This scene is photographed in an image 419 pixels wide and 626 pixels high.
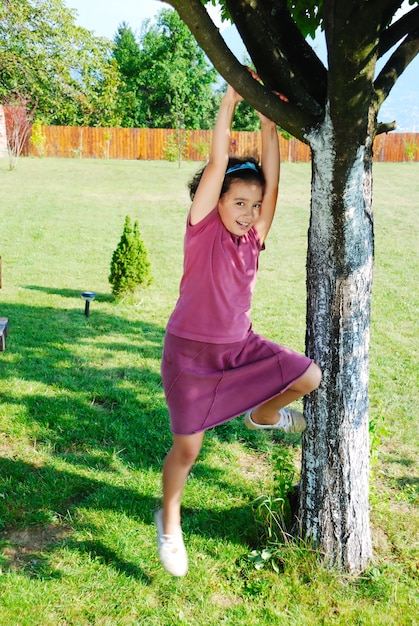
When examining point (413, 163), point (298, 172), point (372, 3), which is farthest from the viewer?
point (413, 163)

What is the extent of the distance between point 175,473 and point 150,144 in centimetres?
3570

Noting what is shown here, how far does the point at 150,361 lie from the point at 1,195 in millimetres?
13899

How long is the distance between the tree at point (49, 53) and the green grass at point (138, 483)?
1151cm

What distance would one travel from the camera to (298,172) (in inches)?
1124

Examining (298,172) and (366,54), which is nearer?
(366,54)

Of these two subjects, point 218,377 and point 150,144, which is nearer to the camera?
point 218,377

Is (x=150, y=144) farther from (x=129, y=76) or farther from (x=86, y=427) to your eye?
(x=86, y=427)

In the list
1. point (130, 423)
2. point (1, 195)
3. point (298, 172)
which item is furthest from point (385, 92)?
point (298, 172)

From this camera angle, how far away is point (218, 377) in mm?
2732

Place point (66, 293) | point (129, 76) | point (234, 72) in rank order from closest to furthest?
1. point (234, 72)
2. point (66, 293)
3. point (129, 76)

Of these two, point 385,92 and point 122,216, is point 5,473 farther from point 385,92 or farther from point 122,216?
point 122,216

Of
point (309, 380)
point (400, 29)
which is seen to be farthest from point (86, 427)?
point (400, 29)

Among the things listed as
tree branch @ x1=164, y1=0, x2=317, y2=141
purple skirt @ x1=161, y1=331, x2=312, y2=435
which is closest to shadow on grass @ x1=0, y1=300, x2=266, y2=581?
purple skirt @ x1=161, y1=331, x2=312, y2=435

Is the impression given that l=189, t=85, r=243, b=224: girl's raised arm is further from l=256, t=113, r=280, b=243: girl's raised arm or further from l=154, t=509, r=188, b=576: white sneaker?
l=154, t=509, r=188, b=576: white sneaker
